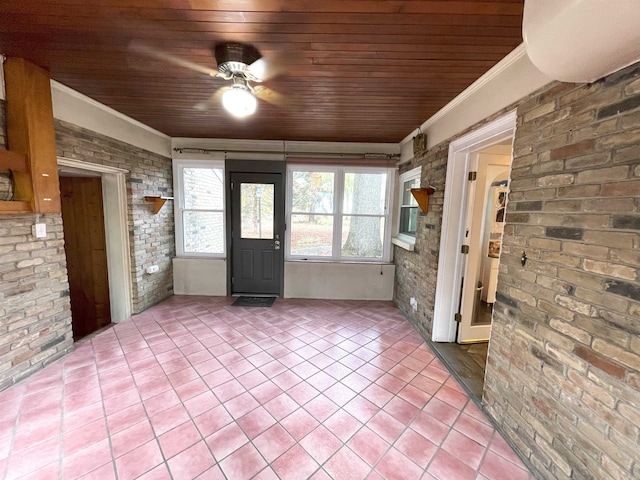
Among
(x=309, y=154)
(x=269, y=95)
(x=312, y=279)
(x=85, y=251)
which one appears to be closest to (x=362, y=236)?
(x=312, y=279)

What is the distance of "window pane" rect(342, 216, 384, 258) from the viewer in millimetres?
4078

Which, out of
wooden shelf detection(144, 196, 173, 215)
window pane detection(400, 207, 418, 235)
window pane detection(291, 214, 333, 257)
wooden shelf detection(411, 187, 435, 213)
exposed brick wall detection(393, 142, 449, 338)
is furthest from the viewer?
window pane detection(291, 214, 333, 257)

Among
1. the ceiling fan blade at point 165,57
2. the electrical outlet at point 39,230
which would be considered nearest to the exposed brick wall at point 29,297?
the electrical outlet at point 39,230

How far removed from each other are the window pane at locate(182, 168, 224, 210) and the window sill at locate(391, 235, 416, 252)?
2.83 m

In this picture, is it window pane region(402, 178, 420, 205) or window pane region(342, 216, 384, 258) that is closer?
window pane region(402, 178, 420, 205)

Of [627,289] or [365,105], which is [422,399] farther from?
[365,105]

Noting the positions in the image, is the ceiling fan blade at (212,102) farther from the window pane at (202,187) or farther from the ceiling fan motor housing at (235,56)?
the window pane at (202,187)

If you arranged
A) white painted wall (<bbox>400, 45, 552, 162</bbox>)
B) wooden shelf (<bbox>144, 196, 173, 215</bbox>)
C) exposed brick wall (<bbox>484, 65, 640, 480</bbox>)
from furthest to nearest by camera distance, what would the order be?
wooden shelf (<bbox>144, 196, 173, 215</bbox>) → white painted wall (<bbox>400, 45, 552, 162</bbox>) → exposed brick wall (<bbox>484, 65, 640, 480</bbox>)

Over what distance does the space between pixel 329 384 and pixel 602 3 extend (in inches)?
98.3

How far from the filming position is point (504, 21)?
54.2 inches

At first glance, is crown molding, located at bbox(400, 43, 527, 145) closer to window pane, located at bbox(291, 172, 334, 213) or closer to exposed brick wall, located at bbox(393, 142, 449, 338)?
exposed brick wall, located at bbox(393, 142, 449, 338)

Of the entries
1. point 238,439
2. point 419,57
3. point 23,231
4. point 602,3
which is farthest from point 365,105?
point 23,231

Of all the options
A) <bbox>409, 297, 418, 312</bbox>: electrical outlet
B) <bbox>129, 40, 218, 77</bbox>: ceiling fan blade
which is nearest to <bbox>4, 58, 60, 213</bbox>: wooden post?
<bbox>129, 40, 218, 77</bbox>: ceiling fan blade

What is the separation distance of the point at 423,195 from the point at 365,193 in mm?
1283
